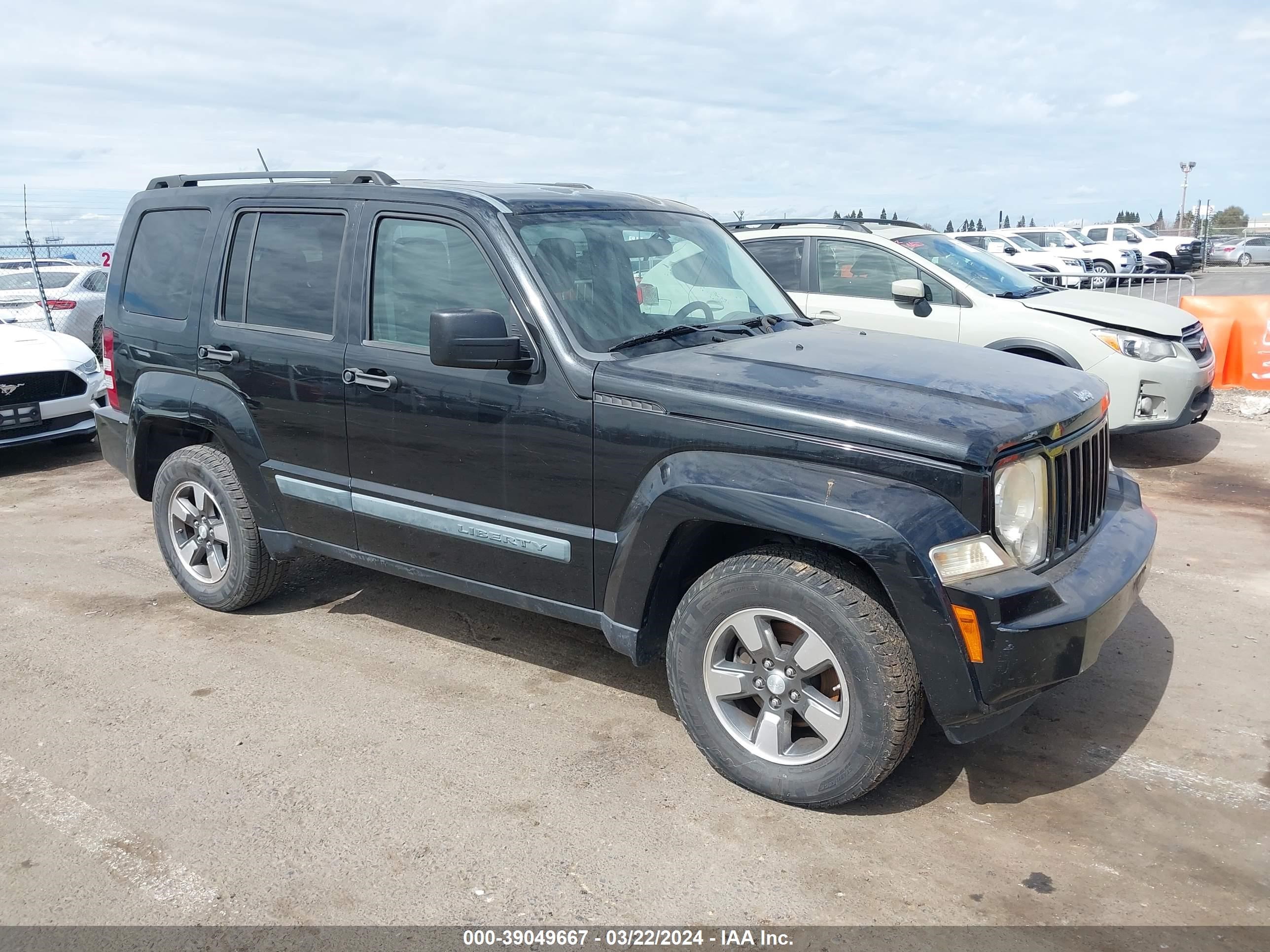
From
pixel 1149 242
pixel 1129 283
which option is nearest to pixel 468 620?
pixel 1129 283

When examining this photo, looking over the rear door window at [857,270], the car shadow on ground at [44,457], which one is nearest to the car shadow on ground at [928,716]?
the rear door window at [857,270]

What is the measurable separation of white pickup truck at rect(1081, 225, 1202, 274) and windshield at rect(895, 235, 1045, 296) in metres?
27.8

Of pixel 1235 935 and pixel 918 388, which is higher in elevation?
pixel 918 388

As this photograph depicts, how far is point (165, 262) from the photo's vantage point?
516cm

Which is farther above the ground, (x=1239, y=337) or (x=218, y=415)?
(x=1239, y=337)

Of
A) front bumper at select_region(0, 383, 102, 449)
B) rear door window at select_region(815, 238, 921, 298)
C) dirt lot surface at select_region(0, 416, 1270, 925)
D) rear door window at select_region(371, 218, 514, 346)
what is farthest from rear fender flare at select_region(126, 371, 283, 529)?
rear door window at select_region(815, 238, 921, 298)

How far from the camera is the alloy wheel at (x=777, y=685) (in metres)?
3.37

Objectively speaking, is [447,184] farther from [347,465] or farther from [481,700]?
[481,700]

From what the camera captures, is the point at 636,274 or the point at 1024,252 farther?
the point at 1024,252

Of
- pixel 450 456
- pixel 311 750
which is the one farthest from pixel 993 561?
pixel 311 750

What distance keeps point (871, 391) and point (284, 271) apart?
106 inches

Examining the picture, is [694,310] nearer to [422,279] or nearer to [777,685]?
[422,279]

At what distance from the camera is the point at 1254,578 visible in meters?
5.55

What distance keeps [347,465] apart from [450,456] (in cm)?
60
